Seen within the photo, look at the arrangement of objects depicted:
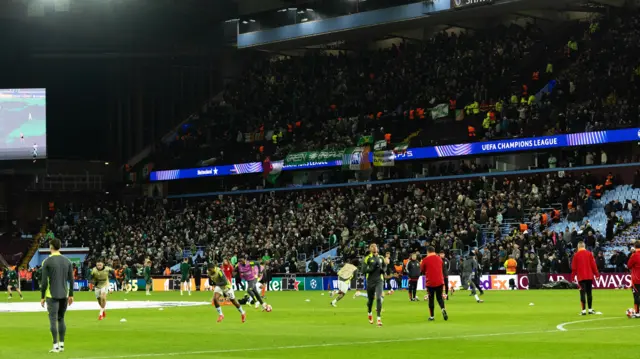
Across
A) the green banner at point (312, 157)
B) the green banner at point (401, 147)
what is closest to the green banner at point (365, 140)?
the green banner at point (312, 157)

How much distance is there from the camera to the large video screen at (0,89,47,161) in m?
72.6

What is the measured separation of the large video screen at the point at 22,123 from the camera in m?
72.6

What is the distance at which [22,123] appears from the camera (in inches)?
2869

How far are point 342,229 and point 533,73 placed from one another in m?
16.3

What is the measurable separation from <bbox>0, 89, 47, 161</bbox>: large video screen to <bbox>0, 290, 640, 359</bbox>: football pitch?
3529 centimetres

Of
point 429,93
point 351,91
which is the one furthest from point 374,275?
point 351,91

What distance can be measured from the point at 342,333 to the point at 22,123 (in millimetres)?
52854

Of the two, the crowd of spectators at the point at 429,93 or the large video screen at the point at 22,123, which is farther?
the large video screen at the point at 22,123

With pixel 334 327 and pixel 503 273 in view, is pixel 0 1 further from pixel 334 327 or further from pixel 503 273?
pixel 334 327

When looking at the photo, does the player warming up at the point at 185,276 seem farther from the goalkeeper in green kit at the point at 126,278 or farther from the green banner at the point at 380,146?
the green banner at the point at 380,146

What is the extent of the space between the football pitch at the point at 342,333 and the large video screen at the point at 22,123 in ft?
116

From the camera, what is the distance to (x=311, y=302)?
44.1m

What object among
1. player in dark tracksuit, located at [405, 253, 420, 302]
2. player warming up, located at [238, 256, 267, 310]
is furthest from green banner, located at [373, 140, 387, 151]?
player warming up, located at [238, 256, 267, 310]

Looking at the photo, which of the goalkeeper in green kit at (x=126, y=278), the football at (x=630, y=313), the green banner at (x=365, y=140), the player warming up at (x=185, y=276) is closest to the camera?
the football at (x=630, y=313)
